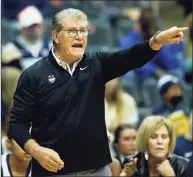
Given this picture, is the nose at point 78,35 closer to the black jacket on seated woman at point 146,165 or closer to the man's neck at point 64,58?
the man's neck at point 64,58

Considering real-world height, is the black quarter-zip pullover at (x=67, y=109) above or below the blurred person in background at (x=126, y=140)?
above

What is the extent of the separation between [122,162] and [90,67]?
4.35 ft

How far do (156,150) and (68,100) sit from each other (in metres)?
1.34

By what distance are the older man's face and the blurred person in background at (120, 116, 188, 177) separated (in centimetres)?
133

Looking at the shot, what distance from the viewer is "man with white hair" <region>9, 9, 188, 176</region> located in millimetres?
3674

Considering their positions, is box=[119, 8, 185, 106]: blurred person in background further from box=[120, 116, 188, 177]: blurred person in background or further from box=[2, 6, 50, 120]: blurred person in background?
box=[120, 116, 188, 177]: blurred person in background

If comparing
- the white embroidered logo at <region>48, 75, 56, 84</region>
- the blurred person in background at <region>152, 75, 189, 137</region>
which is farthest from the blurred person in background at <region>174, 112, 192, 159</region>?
the white embroidered logo at <region>48, 75, 56, 84</region>

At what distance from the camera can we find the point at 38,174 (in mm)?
3793

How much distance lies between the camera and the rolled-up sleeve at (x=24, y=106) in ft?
11.9

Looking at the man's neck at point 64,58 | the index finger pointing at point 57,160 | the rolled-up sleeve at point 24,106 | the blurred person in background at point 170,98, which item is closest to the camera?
the index finger pointing at point 57,160

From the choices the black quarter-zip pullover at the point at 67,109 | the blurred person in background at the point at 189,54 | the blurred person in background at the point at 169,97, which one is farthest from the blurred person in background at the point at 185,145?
the black quarter-zip pullover at the point at 67,109

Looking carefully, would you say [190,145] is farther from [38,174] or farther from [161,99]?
[38,174]

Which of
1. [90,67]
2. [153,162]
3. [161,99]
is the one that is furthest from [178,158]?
[161,99]

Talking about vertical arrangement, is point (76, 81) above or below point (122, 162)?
above
